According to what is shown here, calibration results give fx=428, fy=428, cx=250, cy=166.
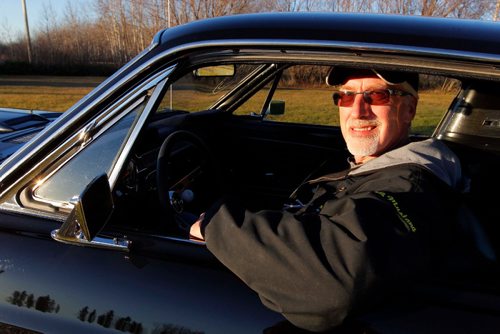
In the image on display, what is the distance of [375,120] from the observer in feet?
5.48

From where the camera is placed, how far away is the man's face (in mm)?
1658

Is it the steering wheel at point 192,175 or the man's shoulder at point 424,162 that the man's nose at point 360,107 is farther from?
the steering wheel at point 192,175

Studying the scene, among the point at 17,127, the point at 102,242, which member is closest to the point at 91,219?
the point at 102,242

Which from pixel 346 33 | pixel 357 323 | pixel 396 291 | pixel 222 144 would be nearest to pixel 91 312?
pixel 357 323

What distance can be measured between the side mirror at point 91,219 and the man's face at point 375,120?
3.22ft

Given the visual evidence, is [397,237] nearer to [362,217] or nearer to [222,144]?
[362,217]

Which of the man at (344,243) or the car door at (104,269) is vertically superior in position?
the man at (344,243)

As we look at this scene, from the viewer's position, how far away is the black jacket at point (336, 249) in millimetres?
1037

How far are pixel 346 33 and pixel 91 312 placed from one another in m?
1.07

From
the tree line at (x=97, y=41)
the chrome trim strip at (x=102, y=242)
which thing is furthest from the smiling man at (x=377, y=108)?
the tree line at (x=97, y=41)

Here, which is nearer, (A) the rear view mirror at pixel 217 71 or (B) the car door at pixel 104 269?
(B) the car door at pixel 104 269

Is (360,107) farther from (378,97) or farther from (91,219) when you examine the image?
(91,219)

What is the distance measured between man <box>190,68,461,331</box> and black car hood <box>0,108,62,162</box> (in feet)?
4.59

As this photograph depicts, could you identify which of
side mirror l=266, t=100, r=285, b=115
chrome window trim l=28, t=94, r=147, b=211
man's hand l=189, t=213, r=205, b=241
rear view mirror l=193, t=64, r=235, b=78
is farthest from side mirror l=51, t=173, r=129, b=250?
side mirror l=266, t=100, r=285, b=115
